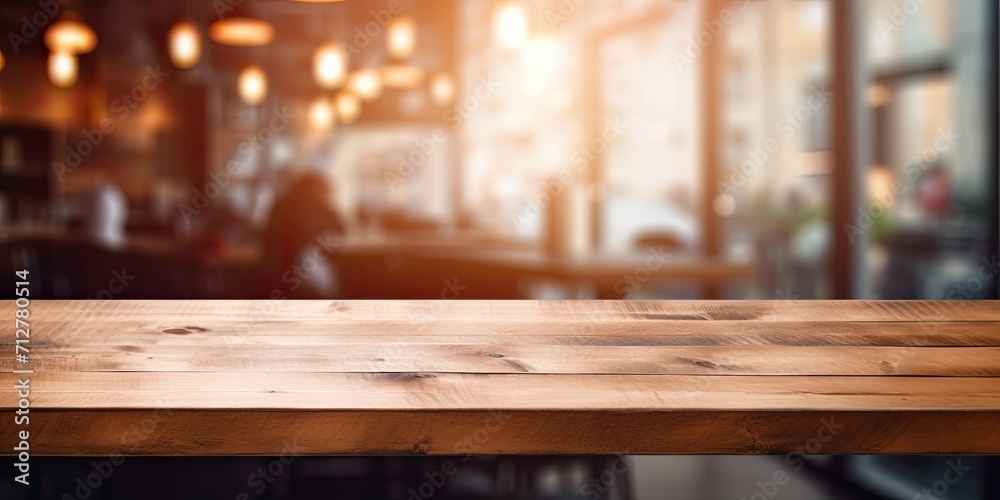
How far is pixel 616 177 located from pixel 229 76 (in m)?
4.56

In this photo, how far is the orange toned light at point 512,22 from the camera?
4.28 m

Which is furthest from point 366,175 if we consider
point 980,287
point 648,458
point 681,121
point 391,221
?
point 980,287

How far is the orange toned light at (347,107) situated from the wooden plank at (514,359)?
287 inches

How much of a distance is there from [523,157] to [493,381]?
285 inches

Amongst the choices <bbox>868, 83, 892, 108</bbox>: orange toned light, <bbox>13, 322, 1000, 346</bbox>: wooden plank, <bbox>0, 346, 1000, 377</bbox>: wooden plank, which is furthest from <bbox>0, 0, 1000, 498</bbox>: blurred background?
<bbox>0, 346, 1000, 377</bbox>: wooden plank

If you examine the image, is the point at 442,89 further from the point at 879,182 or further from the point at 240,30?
the point at 879,182

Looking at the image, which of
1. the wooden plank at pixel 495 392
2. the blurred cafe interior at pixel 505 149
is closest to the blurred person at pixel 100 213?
the blurred cafe interior at pixel 505 149

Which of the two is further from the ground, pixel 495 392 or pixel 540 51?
pixel 540 51

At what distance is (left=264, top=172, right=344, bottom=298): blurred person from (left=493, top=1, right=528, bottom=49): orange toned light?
1.41 meters

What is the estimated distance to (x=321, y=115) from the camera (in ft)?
27.7

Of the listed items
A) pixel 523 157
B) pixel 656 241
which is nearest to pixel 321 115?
pixel 523 157

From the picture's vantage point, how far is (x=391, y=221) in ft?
26.0

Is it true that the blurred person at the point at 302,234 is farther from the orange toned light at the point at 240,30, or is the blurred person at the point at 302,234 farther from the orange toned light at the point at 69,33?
the orange toned light at the point at 69,33

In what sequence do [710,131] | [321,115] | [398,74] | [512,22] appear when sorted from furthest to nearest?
[321,115] < [398,74] < [710,131] < [512,22]
